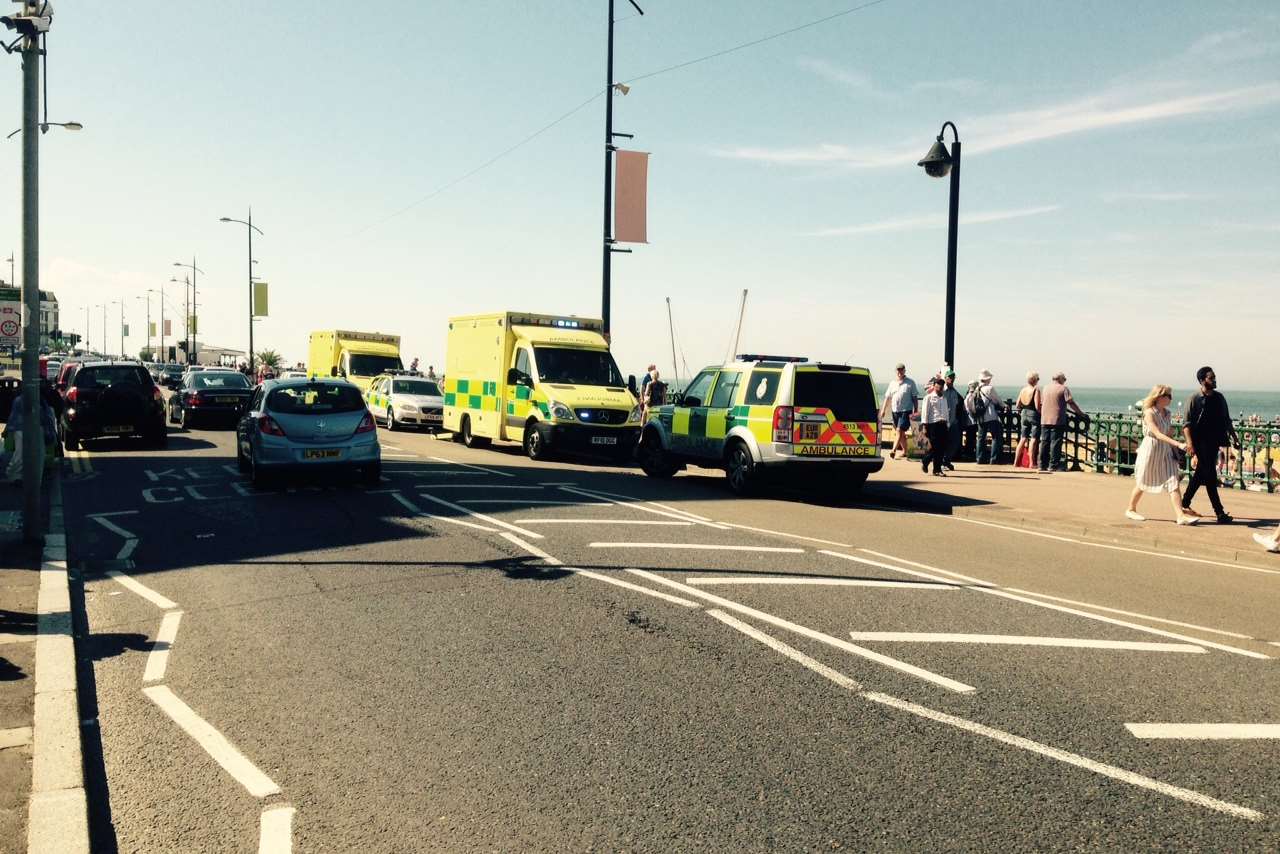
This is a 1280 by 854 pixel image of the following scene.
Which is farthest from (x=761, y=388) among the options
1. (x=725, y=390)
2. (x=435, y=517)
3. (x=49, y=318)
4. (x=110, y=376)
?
(x=49, y=318)

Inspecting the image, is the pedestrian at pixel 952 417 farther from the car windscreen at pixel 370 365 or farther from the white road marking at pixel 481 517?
the car windscreen at pixel 370 365

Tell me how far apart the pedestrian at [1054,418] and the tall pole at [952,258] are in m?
1.87

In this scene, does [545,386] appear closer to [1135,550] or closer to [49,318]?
[1135,550]

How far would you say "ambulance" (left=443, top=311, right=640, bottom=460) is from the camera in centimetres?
1942

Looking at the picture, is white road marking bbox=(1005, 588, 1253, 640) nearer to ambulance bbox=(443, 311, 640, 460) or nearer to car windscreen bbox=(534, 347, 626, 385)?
ambulance bbox=(443, 311, 640, 460)

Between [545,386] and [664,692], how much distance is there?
14754 mm

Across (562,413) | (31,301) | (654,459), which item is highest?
(31,301)

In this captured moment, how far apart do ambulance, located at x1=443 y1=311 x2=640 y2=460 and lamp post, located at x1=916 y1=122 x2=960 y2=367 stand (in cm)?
609

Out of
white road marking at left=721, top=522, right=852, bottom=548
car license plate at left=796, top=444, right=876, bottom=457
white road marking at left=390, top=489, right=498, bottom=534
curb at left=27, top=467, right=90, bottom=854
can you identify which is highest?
car license plate at left=796, top=444, right=876, bottom=457

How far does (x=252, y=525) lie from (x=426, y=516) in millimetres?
1842

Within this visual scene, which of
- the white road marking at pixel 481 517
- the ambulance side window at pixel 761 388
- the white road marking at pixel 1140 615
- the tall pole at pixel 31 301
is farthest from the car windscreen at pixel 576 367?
→ the white road marking at pixel 1140 615

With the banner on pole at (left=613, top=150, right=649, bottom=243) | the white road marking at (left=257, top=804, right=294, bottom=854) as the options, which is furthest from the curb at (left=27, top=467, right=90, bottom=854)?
the banner on pole at (left=613, top=150, right=649, bottom=243)

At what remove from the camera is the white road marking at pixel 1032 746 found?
13.2ft

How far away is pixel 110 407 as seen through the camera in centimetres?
2102
